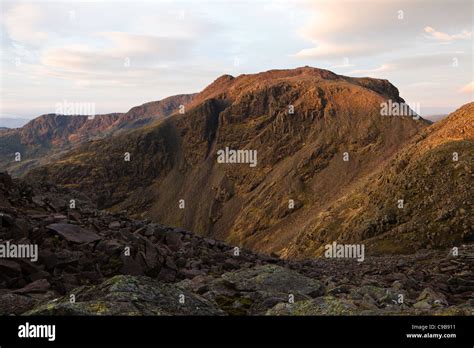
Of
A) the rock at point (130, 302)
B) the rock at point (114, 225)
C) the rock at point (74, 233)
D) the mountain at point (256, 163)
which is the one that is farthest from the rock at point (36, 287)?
the mountain at point (256, 163)

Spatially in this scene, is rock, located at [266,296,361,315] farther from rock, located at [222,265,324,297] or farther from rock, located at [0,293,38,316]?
rock, located at [0,293,38,316]

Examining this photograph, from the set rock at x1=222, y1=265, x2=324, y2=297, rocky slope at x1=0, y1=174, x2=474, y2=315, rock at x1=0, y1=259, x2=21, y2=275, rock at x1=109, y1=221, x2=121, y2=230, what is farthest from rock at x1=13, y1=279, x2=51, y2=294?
rock at x1=109, y1=221, x2=121, y2=230

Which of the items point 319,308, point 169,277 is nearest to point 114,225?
point 169,277

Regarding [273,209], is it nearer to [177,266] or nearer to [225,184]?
[225,184]

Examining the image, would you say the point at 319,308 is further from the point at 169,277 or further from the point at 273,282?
the point at 169,277

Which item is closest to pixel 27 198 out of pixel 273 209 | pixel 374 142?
pixel 273 209

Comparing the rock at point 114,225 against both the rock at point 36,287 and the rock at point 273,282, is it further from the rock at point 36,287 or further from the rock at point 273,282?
the rock at point 273,282
